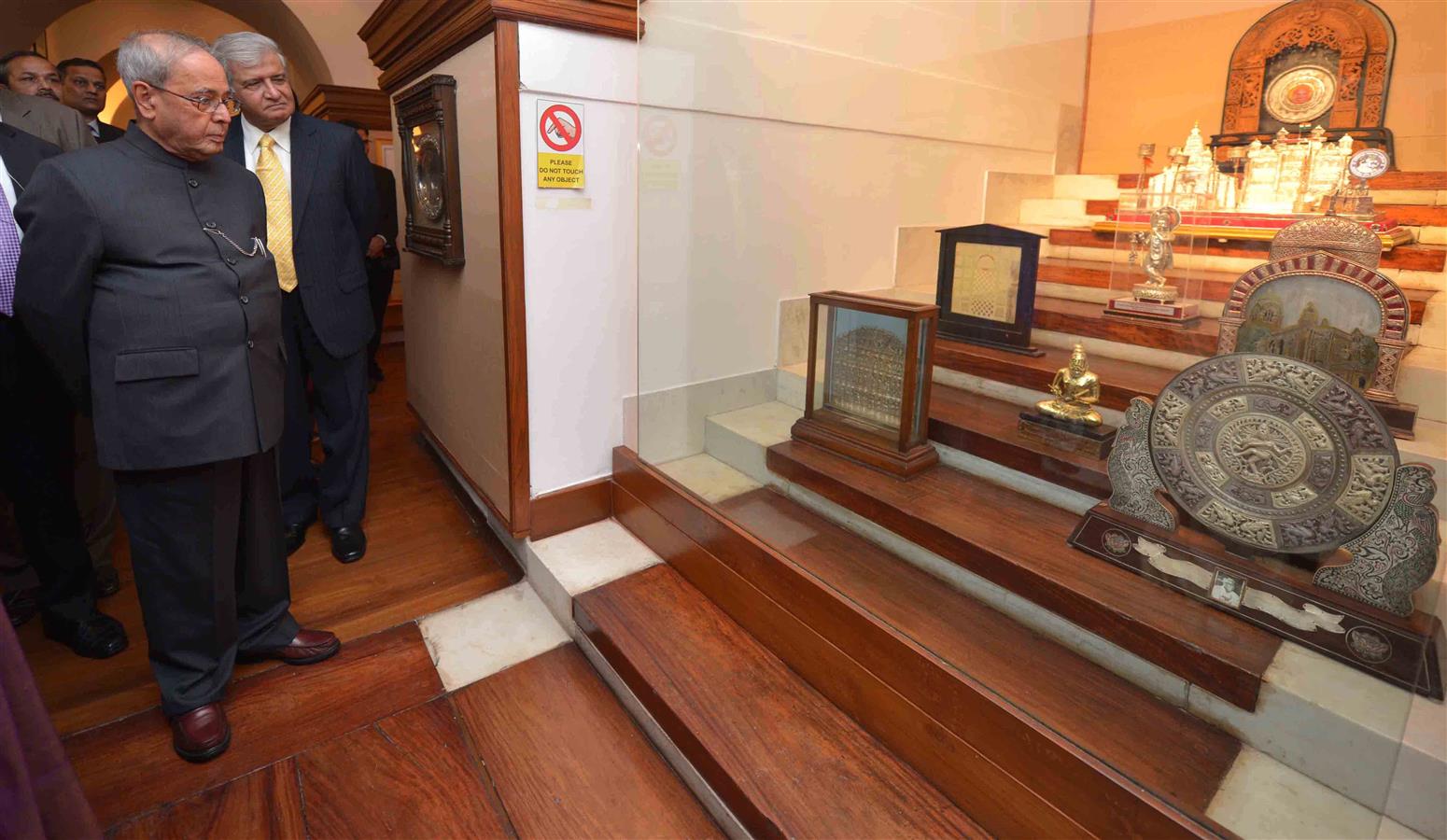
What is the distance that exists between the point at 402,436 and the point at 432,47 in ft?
6.30

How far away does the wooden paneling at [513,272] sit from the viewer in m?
1.99

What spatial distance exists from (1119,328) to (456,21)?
6.76ft

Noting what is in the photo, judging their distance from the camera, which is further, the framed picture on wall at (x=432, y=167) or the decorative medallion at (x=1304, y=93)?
the framed picture on wall at (x=432, y=167)

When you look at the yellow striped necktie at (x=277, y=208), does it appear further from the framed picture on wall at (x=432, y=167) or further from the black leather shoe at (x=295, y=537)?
the black leather shoe at (x=295, y=537)

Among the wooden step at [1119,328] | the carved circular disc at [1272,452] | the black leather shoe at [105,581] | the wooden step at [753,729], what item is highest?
the wooden step at [1119,328]

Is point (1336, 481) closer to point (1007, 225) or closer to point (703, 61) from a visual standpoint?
point (1007, 225)

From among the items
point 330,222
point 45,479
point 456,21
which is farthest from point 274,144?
point 45,479

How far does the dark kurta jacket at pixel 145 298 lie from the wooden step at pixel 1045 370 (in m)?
1.73

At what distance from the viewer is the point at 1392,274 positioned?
1293mm

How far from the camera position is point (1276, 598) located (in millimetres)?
1296

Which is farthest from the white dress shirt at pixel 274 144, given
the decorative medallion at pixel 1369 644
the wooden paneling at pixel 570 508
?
the decorative medallion at pixel 1369 644

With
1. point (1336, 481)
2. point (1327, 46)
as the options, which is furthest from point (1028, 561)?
point (1327, 46)

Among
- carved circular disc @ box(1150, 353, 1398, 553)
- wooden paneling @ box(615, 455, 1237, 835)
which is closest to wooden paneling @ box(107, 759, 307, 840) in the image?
wooden paneling @ box(615, 455, 1237, 835)

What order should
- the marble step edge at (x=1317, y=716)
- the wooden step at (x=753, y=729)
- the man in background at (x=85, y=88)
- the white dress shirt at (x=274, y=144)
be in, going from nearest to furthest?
the marble step edge at (x=1317, y=716), the wooden step at (x=753, y=729), the white dress shirt at (x=274, y=144), the man in background at (x=85, y=88)
